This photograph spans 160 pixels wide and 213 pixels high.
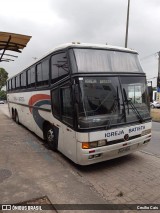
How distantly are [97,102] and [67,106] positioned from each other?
2.57 ft

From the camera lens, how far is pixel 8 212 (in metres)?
3.18

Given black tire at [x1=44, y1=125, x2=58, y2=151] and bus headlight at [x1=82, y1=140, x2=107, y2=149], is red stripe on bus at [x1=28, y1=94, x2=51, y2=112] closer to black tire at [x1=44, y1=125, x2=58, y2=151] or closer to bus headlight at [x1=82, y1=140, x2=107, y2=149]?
black tire at [x1=44, y1=125, x2=58, y2=151]

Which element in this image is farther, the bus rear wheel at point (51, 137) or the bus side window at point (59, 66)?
the bus rear wheel at point (51, 137)

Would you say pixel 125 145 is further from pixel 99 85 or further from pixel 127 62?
pixel 127 62

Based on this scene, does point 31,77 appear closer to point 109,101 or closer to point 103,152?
point 109,101

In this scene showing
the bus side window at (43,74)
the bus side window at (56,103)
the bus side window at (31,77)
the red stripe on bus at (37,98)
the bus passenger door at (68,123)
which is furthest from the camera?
the bus side window at (31,77)

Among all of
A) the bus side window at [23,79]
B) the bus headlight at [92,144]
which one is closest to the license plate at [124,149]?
the bus headlight at [92,144]

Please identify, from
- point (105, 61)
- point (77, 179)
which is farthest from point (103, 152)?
point (105, 61)

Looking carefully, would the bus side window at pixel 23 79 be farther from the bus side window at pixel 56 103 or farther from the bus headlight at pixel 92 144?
the bus headlight at pixel 92 144

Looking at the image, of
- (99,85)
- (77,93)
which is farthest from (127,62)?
(77,93)

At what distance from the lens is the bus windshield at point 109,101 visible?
14.6 ft

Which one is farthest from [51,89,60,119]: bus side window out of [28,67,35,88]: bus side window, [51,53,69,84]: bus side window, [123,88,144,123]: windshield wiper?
[28,67,35,88]: bus side window

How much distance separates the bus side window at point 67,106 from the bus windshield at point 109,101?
369 mm

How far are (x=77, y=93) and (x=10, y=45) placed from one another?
2.67 metres
